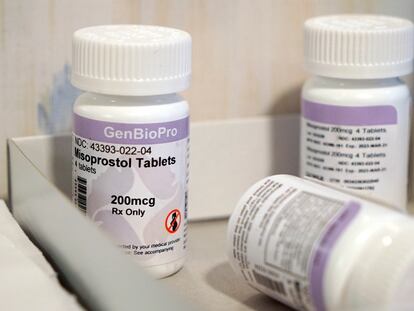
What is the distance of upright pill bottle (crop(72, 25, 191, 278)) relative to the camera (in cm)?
51

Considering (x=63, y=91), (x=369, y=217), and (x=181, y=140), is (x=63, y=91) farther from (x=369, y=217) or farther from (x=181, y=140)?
(x=369, y=217)

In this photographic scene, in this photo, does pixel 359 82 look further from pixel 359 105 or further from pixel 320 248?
pixel 320 248

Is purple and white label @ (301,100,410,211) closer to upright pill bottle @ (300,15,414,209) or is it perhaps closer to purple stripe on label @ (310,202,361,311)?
upright pill bottle @ (300,15,414,209)

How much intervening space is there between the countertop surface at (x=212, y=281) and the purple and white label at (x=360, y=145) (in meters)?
0.08

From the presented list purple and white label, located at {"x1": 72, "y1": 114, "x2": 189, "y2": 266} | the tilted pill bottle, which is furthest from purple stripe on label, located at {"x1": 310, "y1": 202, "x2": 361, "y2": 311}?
purple and white label, located at {"x1": 72, "y1": 114, "x2": 189, "y2": 266}

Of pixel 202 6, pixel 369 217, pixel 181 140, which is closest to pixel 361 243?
pixel 369 217

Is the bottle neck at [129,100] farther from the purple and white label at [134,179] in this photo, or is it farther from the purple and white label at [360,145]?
the purple and white label at [360,145]

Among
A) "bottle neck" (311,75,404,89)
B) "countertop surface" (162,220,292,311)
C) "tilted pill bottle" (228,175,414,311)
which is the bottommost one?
"countertop surface" (162,220,292,311)

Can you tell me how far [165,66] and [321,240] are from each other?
0.46 feet

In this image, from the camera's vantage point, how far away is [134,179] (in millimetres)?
516

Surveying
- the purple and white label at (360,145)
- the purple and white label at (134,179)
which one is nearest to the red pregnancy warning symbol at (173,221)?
the purple and white label at (134,179)

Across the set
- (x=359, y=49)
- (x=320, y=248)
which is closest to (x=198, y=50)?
(x=359, y=49)

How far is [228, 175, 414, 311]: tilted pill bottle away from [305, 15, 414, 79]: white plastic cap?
0.35 feet

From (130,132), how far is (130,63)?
39mm
